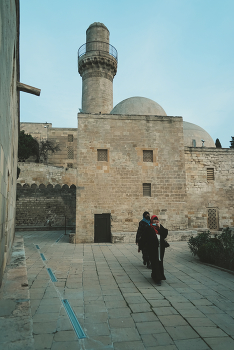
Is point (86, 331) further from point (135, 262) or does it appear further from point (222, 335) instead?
point (135, 262)

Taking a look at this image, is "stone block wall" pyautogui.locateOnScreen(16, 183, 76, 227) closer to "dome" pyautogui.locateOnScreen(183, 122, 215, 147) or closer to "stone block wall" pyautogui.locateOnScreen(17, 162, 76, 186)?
"stone block wall" pyautogui.locateOnScreen(17, 162, 76, 186)

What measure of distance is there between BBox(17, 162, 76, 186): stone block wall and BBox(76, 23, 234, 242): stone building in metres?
17.5

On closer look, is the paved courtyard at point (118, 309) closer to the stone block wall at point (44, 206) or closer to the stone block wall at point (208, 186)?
the stone block wall at point (208, 186)

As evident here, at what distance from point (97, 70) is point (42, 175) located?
1327cm

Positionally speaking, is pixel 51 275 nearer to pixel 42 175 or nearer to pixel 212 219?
pixel 212 219

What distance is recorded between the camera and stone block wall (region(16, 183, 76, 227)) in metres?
23.0

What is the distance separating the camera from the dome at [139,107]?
17469mm

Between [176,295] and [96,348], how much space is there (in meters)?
2.33

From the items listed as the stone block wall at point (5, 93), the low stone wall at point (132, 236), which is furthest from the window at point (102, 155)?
the stone block wall at point (5, 93)

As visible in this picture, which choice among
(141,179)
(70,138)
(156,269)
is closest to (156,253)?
(156,269)

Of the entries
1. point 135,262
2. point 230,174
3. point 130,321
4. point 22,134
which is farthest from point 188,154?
point 22,134

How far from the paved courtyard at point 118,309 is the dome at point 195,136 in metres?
13.6

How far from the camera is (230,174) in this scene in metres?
16.7

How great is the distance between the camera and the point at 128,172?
559 inches
